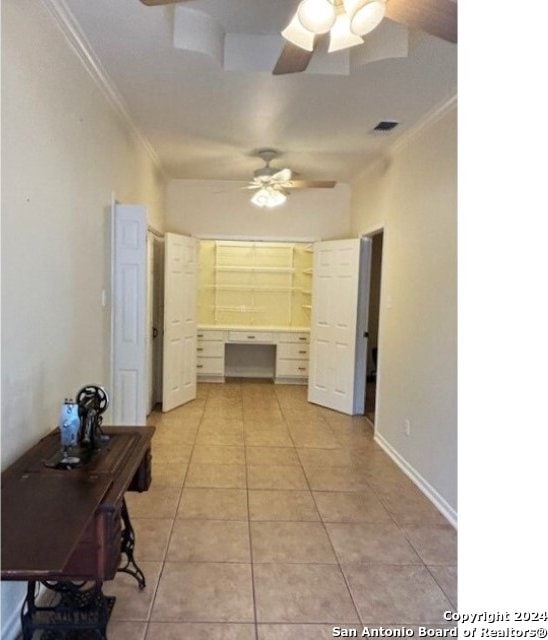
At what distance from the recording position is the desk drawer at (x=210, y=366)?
7.10m

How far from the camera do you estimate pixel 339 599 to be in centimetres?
229

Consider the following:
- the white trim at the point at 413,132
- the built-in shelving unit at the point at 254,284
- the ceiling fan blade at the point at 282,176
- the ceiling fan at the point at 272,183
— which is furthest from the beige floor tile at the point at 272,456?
the built-in shelving unit at the point at 254,284

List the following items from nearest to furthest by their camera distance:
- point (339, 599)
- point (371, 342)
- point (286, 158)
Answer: point (339, 599)
point (286, 158)
point (371, 342)

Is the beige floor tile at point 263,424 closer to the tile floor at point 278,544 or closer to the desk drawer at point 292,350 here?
the tile floor at point 278,544

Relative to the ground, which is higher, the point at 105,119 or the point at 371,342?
the point at 105,119

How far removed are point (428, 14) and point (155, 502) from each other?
10.2ft

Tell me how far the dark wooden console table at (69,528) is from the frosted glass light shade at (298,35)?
1935 millimetres

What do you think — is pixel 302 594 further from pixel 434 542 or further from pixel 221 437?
pixel 221 437

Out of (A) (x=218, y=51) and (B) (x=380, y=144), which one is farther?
(B) (x=380, y=144)

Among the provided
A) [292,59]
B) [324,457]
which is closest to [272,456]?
[324,457]
